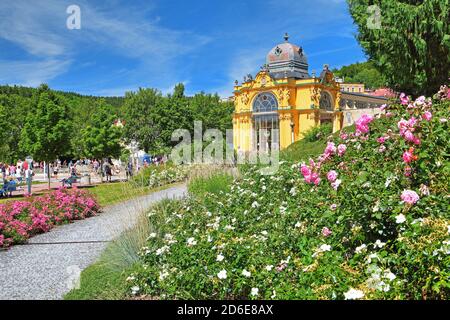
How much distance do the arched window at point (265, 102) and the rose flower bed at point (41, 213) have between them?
28590 millimetres

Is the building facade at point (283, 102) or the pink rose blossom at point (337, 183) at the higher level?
the building facade at point (283, 102)

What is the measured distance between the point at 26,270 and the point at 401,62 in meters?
10.5

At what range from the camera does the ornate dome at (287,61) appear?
41.1 m

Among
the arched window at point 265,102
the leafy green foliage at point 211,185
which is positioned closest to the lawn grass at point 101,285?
the leafy green foliage at point 211,185

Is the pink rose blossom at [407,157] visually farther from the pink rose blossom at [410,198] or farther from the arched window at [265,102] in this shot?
the arched window at [265,102]

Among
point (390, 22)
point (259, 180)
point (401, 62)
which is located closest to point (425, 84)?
point (401, 62)

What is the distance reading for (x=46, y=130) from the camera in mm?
19375

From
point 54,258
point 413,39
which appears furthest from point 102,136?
point 413,39


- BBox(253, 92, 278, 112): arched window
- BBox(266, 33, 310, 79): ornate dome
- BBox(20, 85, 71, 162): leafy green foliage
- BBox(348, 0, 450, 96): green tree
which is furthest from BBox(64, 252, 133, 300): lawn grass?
BBox(266, 33, 310, 79): ornate dome

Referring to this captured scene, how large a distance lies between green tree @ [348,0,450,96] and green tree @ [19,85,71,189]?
13736 millimetres

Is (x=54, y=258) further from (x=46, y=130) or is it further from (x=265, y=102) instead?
(x=265, y=102)

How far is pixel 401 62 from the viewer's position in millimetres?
11852

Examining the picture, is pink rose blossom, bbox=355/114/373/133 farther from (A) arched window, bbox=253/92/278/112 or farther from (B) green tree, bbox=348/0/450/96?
(A) arched window, bbox=253/92/278/112

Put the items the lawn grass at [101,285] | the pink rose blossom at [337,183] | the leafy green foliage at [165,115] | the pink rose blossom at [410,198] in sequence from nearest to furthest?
the pink rose blossom at [410,198], the pink rose blossom at [337,183], the lawn grass at [101,285], the leafy green foliage at [165,115]
